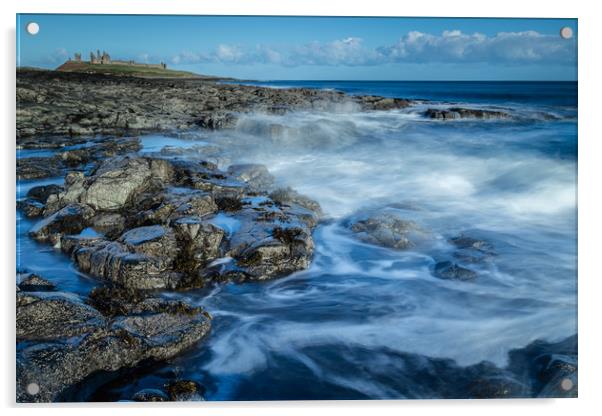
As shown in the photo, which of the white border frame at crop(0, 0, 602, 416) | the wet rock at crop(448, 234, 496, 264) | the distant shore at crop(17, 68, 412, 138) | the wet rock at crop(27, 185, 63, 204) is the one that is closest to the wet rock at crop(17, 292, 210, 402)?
the white border frame at crop(0, 0, 602, 416)

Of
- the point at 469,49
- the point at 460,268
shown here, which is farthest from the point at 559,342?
the point at 469,49

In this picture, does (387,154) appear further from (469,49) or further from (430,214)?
(469,49)

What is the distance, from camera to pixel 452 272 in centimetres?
471

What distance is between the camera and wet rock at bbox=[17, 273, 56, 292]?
4.33 metres

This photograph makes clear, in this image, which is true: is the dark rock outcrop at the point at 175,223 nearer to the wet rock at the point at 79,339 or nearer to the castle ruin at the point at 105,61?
the wet rock at the point at 79,339

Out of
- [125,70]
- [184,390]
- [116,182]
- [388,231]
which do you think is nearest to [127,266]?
[116,182]

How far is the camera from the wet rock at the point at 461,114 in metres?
5.12

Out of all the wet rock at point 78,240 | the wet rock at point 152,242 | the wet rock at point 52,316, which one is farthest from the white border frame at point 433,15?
the wet rock at point 152,242

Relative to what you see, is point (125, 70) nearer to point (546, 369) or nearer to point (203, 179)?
point (203, 179)

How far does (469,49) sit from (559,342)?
Result: 280 centimetres

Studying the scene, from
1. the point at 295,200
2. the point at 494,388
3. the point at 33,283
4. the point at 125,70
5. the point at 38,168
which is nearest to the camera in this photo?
the point at 494,388

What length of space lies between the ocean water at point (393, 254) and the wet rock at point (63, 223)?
124mm

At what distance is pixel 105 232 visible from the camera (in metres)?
4.94

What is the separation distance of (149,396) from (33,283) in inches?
57.9
